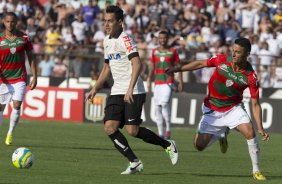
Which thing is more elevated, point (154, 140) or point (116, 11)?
point (116, 11)

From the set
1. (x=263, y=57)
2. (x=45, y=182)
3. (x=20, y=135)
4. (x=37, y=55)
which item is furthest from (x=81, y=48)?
(x=45, y=182)

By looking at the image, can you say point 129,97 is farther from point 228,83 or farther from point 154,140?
point 228,83

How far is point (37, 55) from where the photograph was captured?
30.3m

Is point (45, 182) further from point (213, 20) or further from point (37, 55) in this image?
point (213, 20)

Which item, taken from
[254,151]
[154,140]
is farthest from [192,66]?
[254,151]

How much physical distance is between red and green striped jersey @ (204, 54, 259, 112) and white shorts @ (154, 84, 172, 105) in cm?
779

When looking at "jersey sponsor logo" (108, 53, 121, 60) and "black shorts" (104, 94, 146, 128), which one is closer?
"black shorts" (104, 94, 146, 128)

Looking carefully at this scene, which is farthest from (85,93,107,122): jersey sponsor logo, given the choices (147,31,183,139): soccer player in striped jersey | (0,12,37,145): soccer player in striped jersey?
(0,12,37,145): soccer player in striped jersey

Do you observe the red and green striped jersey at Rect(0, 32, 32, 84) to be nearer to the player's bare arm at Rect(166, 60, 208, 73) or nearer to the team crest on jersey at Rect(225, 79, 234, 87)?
the player's bare arm at Rect(166, 60, 208, 73)

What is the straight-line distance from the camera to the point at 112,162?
1557 centimetres

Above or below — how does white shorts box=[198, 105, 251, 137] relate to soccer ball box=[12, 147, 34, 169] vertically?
above

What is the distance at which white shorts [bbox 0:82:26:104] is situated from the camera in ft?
58.8

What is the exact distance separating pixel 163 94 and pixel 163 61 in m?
0.80

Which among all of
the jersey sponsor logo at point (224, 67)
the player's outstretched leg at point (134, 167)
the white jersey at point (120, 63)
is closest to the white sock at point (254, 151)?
the jersey sponsor logo at point (224, 67)
